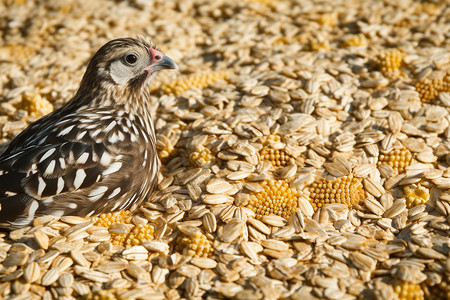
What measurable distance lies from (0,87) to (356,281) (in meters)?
4.08

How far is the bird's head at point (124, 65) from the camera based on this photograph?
4277mm

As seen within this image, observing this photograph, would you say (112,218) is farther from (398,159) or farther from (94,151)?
(398,159)

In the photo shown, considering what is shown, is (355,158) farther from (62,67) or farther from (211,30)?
(62,67)

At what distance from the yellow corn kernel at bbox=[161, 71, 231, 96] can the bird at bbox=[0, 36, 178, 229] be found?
0.61 metres

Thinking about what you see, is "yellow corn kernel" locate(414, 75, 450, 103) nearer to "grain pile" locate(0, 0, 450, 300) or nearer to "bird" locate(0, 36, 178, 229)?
"grain pile" locate(0, 0, 450, 300)

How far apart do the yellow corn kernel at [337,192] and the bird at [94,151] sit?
1232 mm

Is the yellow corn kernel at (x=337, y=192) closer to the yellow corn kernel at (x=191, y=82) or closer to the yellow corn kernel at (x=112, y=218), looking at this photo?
the yellow corn kernel at (x=112, y=218)

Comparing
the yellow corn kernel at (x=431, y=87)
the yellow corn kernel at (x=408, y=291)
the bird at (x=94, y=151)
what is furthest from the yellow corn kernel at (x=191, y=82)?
the yellow corn kernel at (x=408, y=291)

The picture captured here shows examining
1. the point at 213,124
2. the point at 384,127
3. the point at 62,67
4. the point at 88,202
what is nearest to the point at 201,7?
the point at 62,67

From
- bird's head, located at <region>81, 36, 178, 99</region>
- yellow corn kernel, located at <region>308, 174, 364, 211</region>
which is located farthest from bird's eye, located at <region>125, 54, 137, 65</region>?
yellow corn kernel, located at <region>308, 174, 364, 211</region>

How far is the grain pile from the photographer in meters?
3.31

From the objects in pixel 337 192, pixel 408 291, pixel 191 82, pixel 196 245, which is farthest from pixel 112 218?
pixel 408 291

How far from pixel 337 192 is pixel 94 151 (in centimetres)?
180

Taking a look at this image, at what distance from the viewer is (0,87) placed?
17.9 feet
